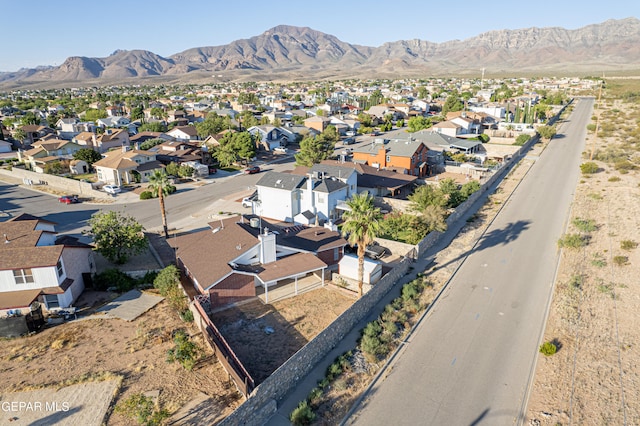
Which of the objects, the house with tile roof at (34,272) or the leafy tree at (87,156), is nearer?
the house with tile roof at (34,272)

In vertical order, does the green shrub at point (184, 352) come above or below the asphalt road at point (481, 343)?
above

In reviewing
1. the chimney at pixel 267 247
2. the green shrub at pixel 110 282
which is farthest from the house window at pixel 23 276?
the chimney at pixel 267 247

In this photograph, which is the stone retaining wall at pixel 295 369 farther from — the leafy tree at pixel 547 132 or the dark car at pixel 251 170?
the leafy tree at pixel 547 132

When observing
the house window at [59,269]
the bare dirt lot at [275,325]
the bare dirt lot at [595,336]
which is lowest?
the bare dirt lot at [595,336]

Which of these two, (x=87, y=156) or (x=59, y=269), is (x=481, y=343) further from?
(x=87, y=156)

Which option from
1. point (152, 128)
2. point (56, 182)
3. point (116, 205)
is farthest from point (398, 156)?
point (152, 128)

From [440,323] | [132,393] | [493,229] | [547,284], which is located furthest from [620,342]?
[132,393]

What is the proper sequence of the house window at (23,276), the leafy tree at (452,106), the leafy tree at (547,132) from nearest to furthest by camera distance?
the house window at (23,276) → the leafy tree at (547,132) → the leafy tree at (452,106)
